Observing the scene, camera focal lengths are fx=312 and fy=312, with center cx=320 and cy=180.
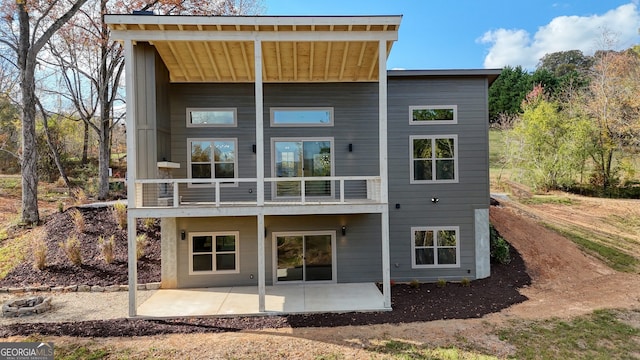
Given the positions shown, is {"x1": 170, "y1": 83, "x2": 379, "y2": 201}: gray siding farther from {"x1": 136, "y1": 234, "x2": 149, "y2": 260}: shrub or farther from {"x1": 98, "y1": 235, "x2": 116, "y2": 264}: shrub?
{"x1": 98, "y1": 235, "x2": 116, "y2": 264}: shrub

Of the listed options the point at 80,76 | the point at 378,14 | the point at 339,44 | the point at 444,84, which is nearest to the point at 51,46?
the point at 80,76

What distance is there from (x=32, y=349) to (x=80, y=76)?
18.3 meters

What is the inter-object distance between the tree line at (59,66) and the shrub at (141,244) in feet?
15.7

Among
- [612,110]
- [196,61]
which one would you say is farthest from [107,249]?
[612,110]

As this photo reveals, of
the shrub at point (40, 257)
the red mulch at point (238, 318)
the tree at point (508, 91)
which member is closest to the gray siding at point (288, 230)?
the red mulch at point (238, 318)

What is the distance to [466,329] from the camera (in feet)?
21.1

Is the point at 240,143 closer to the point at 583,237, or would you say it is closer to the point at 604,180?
the point at 583,237

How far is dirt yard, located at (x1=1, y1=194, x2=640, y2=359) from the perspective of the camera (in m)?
5.65

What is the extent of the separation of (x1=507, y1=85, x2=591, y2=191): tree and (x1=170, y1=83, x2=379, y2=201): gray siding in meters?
15.1

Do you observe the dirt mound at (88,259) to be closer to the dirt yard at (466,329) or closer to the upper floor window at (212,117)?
the dirt yard at (466,329)

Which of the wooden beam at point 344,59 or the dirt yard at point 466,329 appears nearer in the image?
the dirt yard at point 466,329

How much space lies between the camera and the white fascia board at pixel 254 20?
6785 millimetres

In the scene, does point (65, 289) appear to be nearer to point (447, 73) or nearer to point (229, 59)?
point (229, 59)

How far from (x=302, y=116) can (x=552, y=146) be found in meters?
17.7
